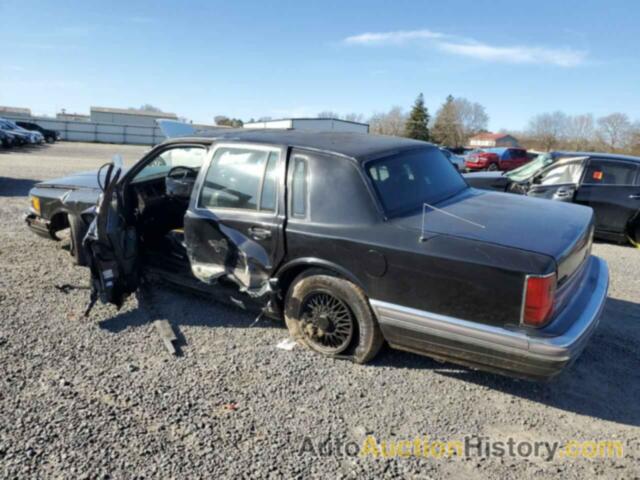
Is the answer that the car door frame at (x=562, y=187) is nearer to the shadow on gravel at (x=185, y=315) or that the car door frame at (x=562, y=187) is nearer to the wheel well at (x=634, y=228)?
the wheel well at (x=634, y=228)

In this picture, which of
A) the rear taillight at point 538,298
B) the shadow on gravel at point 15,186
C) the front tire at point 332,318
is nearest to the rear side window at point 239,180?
the front tire at point 332,318

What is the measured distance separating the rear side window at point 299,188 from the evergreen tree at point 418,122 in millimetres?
54027

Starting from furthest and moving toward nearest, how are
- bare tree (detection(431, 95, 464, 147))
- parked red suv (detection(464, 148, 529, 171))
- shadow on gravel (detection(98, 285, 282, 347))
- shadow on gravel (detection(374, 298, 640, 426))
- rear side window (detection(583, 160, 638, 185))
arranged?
bare tree (detection(431, 95, 464, 147)) < parked red suv (detection(464, 148, 529, 171)) < rear side window (detection(583, 160, 638, 185)) < shadow on gravel (detection(98, 285, 282, 347)) < shadow on gravel (detection(374, 298, 640, 426))

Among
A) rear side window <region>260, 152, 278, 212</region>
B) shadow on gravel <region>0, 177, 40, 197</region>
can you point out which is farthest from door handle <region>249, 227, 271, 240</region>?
shadow on gravel <region>0, 177, 40, 197</region>

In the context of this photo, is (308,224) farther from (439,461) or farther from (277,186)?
(439,461)

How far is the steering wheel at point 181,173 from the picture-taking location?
4.89 m

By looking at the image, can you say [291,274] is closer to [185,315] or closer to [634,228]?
[185,315]

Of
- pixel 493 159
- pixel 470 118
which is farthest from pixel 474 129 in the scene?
pixel 493 159

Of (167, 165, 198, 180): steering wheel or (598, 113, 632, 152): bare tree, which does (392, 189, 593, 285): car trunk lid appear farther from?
(598, 113, 632, 152): bare tree

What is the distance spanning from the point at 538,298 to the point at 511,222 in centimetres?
75

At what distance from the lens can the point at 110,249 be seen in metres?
4.11

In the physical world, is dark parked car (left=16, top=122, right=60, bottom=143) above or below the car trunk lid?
above

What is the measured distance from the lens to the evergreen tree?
5528 centimetres

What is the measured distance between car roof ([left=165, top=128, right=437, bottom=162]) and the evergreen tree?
175 ft
